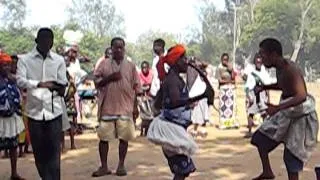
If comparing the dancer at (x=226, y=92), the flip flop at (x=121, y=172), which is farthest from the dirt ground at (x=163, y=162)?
the dancer at (x=226, y=92)

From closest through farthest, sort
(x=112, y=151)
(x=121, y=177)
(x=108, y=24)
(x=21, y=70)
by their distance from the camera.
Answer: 1. (x=21, y=70)
2. (x=121, y=177)
3. (x=112, y=151)
4. (x=108, y=24)

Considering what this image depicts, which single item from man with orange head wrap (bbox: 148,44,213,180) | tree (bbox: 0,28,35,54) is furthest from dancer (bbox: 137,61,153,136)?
tree (bbox: 0,28,35,54)

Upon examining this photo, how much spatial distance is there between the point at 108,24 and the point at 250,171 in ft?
226

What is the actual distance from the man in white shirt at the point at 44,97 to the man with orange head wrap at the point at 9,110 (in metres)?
1.18

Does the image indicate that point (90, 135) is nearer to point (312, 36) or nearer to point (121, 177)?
point (121, 177)

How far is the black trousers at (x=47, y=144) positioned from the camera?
21.1ft

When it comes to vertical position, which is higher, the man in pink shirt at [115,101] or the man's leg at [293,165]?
the man in pink shirt at [115,101]

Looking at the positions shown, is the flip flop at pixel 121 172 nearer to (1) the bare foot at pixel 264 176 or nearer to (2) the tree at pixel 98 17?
(1) the bare foot at pixel 264 176

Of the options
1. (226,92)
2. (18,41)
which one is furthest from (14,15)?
→ (226,92)

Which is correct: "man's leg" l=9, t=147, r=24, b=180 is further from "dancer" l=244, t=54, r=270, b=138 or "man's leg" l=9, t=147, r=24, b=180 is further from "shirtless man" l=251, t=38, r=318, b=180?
"dancer" l=244, t=54, r=270, b=138

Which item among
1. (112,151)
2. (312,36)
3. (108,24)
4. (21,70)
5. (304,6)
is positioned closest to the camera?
(21,70)

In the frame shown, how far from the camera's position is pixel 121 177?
7922 millimetres

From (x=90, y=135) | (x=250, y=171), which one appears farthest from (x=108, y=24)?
(x=250, y=171)

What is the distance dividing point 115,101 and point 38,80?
1.73 meters
